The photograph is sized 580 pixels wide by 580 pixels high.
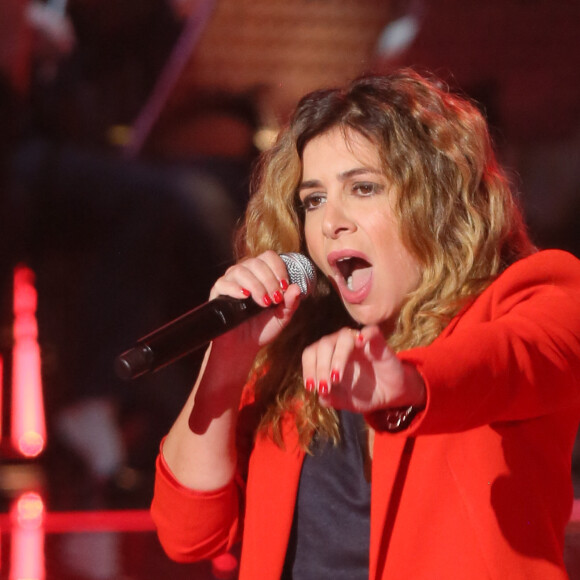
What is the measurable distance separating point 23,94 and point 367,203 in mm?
1679

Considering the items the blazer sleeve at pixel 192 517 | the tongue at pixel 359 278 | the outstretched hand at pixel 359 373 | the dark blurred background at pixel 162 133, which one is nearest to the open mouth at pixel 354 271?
the tongue at pixel 359 278

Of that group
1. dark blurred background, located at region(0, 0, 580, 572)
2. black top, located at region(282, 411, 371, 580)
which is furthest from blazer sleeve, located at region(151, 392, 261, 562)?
dark blurred background, located at region(0, 0, 580, 572)

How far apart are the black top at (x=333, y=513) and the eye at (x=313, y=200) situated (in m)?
0.33

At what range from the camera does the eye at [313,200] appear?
1.32 metres

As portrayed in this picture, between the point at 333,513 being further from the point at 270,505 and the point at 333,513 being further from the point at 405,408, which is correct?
the point at 405,408

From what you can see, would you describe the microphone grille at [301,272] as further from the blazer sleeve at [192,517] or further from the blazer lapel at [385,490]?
the blazer sleeve at [192,517]

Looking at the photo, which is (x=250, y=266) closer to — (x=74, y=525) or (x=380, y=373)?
(x=380, y=373)

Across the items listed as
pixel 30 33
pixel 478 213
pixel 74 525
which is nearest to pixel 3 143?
pixel 30 33

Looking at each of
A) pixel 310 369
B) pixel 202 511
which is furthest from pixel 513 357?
pixel 202 511

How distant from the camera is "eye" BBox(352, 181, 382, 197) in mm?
1258

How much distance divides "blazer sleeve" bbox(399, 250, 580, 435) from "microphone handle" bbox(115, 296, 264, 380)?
0.22m

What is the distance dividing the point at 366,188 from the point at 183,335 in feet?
1.53

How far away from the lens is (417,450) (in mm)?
1069

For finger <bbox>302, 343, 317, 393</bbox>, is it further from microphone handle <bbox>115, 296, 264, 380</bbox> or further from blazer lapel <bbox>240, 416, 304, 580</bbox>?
blazer lapel <bbox>240, 416, 304, 580</bbox>
